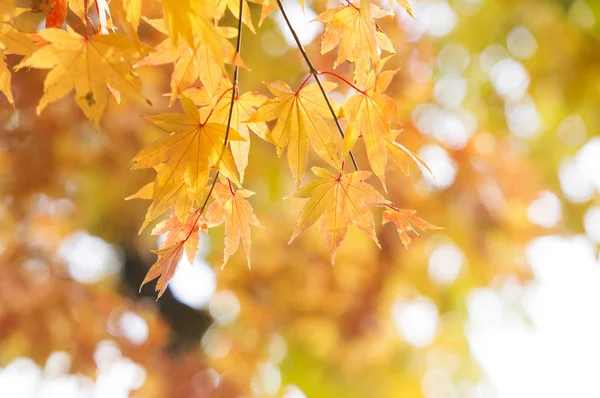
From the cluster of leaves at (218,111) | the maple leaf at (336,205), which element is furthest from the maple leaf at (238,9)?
the maple leaf at (336,205)

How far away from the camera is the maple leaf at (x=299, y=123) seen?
2.43ft

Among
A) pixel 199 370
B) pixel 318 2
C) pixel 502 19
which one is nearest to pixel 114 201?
pixel 199 370

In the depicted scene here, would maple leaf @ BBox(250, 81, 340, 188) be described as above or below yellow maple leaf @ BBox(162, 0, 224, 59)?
below

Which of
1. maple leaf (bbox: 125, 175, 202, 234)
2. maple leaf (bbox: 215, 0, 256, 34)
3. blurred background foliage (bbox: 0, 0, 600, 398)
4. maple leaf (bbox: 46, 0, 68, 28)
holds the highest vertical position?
maple leaf (bbox: 215, 0, 256, 34)

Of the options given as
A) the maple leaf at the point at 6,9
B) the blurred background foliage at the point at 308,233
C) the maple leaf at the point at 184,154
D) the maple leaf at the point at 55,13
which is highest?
the maple leaf at the point at 6,9

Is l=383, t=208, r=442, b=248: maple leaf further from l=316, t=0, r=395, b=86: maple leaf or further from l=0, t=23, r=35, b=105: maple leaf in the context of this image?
l=0, t=23, r=35, b=105: maple leaf

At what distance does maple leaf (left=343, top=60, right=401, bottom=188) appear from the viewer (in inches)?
28.8

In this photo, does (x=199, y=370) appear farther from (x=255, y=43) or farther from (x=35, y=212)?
(x=255, y=43)

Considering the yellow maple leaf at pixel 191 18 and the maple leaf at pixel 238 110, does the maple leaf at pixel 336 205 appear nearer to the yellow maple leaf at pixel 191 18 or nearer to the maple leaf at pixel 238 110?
the maple leaf at pixel 238 110

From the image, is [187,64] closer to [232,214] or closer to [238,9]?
[238,9]

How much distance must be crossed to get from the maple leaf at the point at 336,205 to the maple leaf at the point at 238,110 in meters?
0.10

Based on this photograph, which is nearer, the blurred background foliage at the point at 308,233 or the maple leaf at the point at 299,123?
the maple leaf at the point at 299,123

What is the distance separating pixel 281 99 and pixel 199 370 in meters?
2.54

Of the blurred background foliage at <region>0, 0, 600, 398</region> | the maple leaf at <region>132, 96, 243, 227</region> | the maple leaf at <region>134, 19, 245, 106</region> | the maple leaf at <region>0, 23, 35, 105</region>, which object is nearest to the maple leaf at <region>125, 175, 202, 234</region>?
the maple leaf at <region>132, 96, 243, 227</region>
